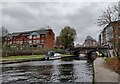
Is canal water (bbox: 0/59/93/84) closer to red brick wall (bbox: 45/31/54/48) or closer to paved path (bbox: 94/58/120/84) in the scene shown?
paved path (bbox: 94/58/120/84)

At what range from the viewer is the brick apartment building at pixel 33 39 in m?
126

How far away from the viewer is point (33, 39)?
132750 millimetres

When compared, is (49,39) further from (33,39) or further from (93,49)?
(93,49)

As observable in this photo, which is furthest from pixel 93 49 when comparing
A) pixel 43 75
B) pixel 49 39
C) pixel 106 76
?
pixel 106 76

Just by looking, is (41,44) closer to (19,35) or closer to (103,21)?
(19,35)

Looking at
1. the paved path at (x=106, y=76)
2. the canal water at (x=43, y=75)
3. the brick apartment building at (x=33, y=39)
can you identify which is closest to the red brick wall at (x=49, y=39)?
the brick apartment building at (x=33, y=39)

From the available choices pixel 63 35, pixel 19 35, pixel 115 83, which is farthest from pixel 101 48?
pixel 115 83

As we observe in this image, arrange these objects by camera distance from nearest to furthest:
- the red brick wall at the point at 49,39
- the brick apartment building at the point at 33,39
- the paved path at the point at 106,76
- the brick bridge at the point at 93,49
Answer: the paved path at the point at 106,76 → the brick bridge at the point at 93,49 → the red brick wall at the point at 49,39 → the brick apartment building at the point at 33,39

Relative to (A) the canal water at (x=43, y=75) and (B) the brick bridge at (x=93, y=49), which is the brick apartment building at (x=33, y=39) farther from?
(A) the canal water at (x=43, y=75)

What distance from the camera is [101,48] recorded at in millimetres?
100125

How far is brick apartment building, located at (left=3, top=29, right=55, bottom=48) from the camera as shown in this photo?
415ft

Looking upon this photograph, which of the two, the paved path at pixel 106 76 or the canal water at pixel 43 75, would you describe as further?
the canal water at pixel 43 75

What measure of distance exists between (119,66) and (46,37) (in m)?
101

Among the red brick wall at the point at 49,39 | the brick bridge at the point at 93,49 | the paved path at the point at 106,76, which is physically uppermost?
the red brick wall at the point at 49,39
